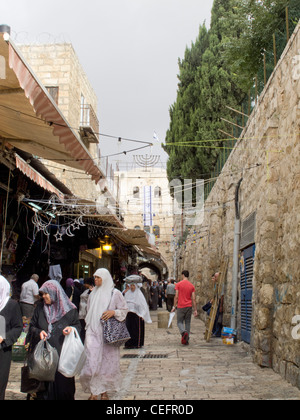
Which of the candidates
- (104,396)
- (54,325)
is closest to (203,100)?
(104,396)

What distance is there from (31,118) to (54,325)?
2.32m

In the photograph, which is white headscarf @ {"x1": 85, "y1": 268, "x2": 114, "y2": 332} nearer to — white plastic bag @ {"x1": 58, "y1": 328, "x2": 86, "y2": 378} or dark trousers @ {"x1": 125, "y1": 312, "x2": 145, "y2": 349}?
white plastic bag @ {"x1": 58, "y1": 328, "x2": 86, "y2": 378}

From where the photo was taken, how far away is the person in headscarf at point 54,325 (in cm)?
428

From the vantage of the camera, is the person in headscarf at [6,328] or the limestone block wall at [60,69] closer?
the person in headscarf at [6,328]

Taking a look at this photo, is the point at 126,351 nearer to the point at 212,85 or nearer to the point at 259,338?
the point at 259,338

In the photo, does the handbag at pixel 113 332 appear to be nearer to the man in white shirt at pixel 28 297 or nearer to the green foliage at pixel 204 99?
the man in white shirt at pixel 28 297

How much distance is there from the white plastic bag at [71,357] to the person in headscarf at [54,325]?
9 centimetres

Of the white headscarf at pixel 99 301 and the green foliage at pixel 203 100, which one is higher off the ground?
the green foliage at pixel 203 100

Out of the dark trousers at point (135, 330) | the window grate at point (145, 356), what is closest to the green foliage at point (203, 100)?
the dark trousers at point (135, 330)

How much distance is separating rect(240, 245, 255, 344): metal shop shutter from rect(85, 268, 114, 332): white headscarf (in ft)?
12.6

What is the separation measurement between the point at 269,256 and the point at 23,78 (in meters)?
4.44

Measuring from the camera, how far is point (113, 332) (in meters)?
4.98

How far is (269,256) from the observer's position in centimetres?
674
